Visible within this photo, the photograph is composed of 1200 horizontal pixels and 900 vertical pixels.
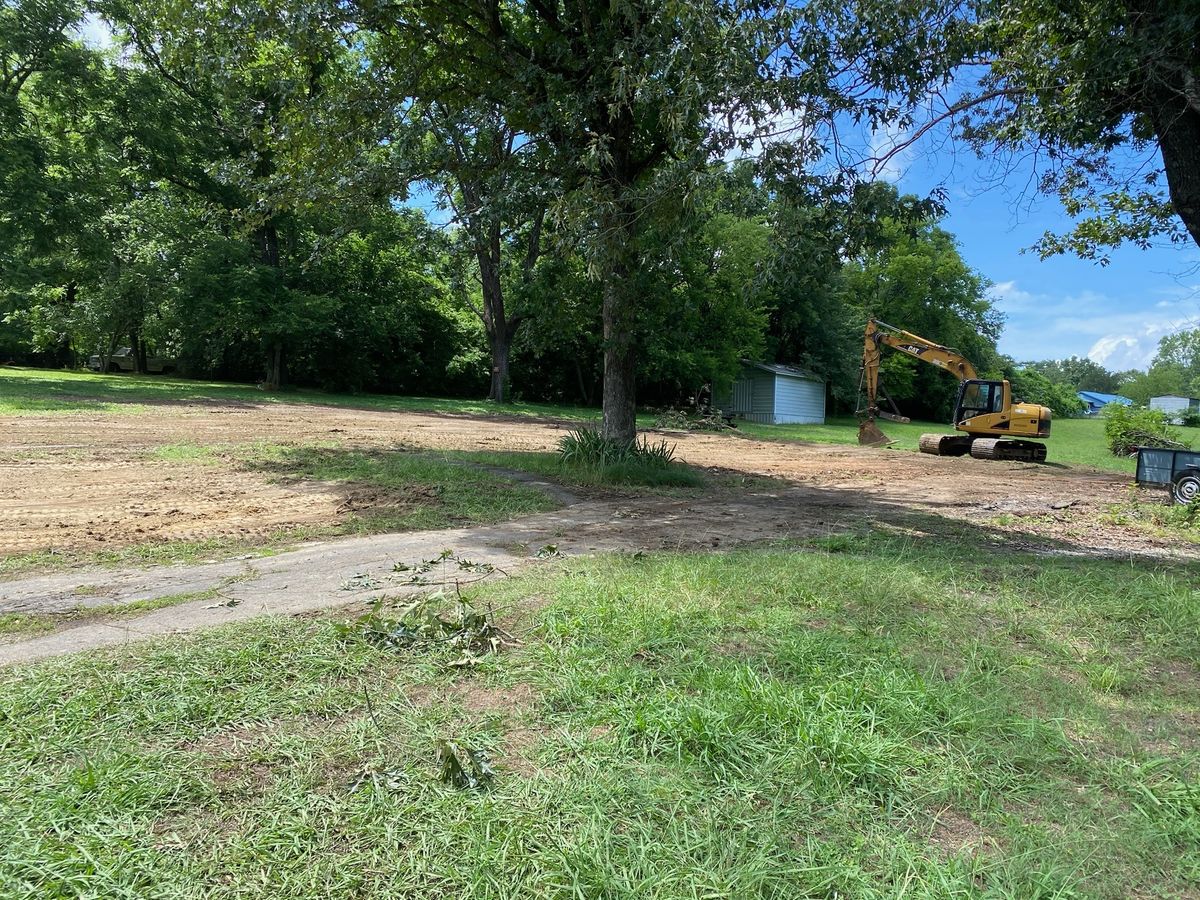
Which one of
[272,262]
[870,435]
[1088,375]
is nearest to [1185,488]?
[870,435]

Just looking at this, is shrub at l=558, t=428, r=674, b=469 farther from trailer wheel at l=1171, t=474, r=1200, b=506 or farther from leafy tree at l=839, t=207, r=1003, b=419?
leafy tree at l=839, t=207, r=1003, b=419

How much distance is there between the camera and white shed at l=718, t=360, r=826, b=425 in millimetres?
39781

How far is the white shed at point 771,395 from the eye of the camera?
131 feet

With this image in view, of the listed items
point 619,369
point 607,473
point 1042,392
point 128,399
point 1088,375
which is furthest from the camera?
point 1088,375

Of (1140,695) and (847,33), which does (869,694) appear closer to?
(1140,695)

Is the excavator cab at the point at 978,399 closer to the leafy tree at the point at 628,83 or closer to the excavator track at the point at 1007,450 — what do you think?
the excavator track at the point at 1007,450

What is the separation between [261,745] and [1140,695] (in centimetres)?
370

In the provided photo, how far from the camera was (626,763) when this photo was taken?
2369 millimetres

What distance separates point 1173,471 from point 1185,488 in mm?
711

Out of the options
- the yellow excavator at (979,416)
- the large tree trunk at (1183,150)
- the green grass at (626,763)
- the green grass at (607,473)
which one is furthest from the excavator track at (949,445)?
the green grass at (626,763)

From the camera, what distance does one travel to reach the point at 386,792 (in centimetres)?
220

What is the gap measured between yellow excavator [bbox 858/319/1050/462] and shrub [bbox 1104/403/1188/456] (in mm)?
5065

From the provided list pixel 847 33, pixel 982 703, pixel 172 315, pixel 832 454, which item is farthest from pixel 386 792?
pixel 172 315

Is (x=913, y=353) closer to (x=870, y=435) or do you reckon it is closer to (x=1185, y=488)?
(x=870, y=435)
